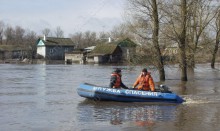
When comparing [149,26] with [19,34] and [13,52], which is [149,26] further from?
[19,34]

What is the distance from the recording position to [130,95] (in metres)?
19.7

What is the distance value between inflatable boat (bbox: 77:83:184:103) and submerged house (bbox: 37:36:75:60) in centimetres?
10125

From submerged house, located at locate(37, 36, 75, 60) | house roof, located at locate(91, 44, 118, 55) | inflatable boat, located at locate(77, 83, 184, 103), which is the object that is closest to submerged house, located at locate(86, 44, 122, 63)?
house roof, located at locate(91, 44, 118, 55)

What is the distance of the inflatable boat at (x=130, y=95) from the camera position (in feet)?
64.1

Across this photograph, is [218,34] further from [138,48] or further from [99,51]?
[99,51]

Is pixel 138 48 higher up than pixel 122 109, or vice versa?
pixel 138 48

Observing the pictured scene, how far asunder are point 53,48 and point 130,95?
103 meters

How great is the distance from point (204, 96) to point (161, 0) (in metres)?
12.5

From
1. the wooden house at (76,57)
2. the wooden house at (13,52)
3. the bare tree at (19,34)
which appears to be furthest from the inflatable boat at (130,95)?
the bare tree at (19,34)

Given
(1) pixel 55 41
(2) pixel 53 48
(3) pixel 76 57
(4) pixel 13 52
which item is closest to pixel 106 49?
(3) pixel 76 57

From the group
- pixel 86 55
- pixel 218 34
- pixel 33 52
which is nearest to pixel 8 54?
pixel 33 52

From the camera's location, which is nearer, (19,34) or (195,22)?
(195,22)

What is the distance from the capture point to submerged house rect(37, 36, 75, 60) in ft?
396

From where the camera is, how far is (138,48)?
1323 inches
